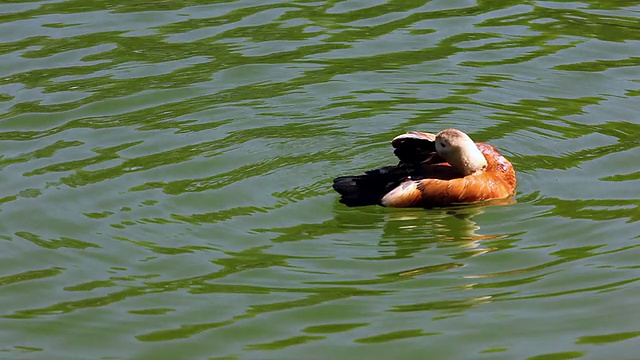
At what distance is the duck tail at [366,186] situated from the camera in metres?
10.6

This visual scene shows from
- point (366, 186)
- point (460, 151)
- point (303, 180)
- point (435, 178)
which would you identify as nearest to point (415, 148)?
point (435, 178)

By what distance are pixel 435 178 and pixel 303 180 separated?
1.23 m

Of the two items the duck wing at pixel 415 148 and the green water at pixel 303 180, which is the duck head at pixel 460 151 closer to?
the duck wing at pixel 415 148

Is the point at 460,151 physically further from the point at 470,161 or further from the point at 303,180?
the point at 303,180

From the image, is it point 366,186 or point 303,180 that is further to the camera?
point 303,180

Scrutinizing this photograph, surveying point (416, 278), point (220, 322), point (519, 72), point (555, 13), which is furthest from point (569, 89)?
point (220, 322)

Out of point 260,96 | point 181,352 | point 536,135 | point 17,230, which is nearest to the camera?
point 181,352

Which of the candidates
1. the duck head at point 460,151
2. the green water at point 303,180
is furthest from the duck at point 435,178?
the green water at point 303,180

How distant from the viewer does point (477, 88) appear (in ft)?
44.2

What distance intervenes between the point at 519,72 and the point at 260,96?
9.85 feet

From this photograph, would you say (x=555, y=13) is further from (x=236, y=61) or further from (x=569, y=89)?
(x=236, y=61)

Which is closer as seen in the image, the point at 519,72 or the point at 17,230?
the point at 17,230

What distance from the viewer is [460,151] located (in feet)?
35.2

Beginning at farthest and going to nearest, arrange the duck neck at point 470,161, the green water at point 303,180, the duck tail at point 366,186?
1. the duck neck at point 470,161
2. the duck tail at point 366,186
3. the green water at point 303,180
